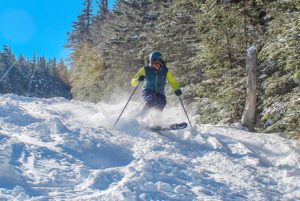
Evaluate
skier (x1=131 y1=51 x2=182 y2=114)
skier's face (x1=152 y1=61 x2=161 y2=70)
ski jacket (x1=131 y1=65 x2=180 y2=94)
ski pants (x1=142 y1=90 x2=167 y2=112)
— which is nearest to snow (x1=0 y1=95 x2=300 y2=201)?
ski pants (x1=142 y1=90 x2=167 y2=112)

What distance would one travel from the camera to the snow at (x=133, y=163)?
16.8ft

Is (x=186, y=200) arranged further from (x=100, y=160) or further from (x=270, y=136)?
(x=270, y=136)

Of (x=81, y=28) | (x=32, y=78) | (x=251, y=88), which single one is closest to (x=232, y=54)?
(x=251, y=88)

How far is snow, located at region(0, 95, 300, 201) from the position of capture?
16.8 feet

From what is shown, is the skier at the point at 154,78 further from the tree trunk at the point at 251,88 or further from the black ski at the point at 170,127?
the tree trunk at the point at 251,88

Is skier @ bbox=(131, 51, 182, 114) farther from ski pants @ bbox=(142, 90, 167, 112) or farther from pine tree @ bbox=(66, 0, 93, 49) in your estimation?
pine tree @ bbox=(66, 0, 93, 49)

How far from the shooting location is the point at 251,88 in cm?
1127

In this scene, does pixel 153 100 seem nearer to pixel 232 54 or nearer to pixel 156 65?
pixel 156 65

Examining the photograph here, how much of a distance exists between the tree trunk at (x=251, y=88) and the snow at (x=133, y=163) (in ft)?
6.31

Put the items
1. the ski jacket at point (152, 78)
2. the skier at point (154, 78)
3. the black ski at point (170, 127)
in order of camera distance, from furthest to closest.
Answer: the ski jacket at point (152, 78)
the skier at point (154, 78)
the black ski at point (170, 127)

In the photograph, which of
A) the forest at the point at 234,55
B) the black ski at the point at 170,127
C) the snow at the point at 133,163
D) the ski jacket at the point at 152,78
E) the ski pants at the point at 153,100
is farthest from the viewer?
the ski jacket at the point at 152,78

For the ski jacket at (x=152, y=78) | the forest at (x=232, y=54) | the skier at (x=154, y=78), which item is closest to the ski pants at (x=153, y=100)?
the skier at (x=154, y=78)

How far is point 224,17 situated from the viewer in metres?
13.1

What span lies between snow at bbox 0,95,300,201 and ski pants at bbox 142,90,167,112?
0.56m
